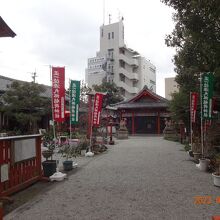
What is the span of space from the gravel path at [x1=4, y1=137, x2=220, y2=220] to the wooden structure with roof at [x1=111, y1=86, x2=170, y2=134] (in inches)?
1185

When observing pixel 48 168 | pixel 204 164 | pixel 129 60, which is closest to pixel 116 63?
pixel 129 60

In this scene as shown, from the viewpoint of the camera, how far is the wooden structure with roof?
41.8m

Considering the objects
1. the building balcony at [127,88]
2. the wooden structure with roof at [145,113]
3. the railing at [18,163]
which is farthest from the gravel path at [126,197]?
the building balcony at [127,88]

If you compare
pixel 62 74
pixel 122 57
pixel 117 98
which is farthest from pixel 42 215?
pixel 122 57

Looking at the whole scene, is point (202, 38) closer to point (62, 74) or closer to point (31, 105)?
point (62, 74)

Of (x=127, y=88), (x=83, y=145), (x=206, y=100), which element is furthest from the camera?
(x=127, y=88)

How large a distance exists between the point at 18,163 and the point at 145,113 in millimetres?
34182

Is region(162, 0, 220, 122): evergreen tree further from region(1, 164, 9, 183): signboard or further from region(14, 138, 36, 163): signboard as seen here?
region(1, 164, 9, 183): signboard

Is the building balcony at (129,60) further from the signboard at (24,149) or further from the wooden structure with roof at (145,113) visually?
the signboard at (24,149)

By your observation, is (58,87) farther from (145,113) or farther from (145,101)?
(145,101)

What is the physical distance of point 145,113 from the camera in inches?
1657

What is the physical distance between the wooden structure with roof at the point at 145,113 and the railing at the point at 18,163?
32.0m

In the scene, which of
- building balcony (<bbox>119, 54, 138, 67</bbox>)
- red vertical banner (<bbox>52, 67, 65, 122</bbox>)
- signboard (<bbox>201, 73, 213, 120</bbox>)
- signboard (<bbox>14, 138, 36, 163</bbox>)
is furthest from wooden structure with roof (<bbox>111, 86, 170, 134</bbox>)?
signboard (<bbox>14, 138, 36, 163</bbox>)

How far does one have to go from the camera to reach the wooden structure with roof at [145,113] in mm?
41812
